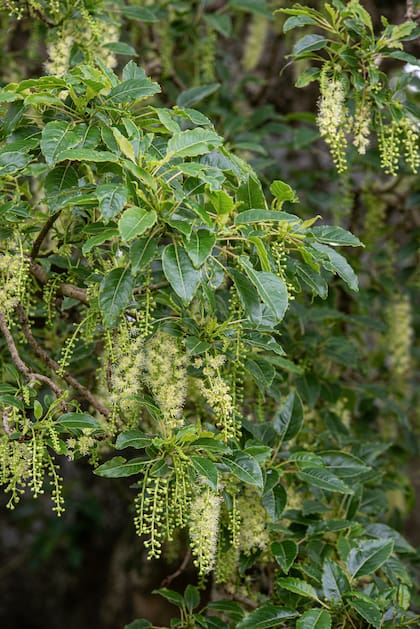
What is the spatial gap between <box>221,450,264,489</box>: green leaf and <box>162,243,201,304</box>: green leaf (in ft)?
1.24

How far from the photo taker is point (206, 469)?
1.26m

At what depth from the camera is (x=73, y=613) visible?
405 centimetres

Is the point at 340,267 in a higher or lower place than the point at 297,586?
higher

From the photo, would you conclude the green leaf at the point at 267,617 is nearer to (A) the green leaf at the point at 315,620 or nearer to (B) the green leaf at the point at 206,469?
(A) the green leaf at the point at 315,620

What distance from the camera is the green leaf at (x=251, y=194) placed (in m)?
1.31

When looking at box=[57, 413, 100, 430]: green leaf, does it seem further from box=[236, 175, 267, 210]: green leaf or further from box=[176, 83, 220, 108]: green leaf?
box=[176, 83, 220, 108]: green leaf

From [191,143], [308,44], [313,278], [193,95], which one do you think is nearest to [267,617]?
[313,278]

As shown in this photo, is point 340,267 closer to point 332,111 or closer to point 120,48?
point 332,111

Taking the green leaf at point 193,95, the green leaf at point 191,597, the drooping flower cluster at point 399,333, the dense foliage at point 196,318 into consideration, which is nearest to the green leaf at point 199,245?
the dense foliage at point 196,318

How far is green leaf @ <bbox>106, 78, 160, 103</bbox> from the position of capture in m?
1.33

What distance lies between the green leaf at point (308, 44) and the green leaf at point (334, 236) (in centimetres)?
44

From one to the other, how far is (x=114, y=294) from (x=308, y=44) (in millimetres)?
709

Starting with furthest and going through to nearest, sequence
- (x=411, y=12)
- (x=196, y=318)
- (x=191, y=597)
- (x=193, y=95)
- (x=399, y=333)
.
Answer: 1. (x=399, y=333)
2. (x=193, y=95)
3. (x=411, y=12)
4. (x=191, y=597)
5. (x=196, y=318)

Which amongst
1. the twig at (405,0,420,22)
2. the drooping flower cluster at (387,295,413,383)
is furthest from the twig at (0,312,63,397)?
the drooping flower cluster at (387,295,413,383)
